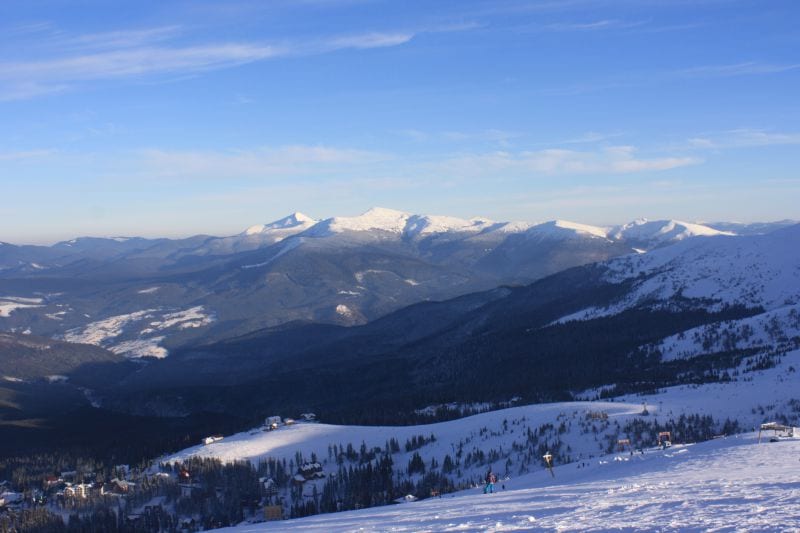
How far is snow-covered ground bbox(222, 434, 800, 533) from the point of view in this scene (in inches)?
1059

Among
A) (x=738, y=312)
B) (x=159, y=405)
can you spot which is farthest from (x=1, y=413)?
(x=738, y=312)

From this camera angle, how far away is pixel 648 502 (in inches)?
1217

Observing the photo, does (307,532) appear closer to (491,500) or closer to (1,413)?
(491,500)

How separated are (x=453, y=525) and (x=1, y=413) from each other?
166 metres

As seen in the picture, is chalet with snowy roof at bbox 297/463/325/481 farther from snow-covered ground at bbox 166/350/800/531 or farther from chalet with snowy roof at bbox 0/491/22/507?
chalet with snowy roof at bbox 0/491/22/507

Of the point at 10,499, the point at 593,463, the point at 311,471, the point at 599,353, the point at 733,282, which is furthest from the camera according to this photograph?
the point at 733,282

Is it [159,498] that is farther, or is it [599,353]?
[599,353]

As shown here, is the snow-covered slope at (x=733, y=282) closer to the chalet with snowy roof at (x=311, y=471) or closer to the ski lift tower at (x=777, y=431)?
the ski lift tower at (x=777, y=431)

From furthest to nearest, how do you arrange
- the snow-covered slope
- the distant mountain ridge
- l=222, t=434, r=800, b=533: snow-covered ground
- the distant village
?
1. the snow-covered slope
2. the distant mountain ridge
3. the distant village
4. l=222, t=434, r=800, b=533: snow-covered ground

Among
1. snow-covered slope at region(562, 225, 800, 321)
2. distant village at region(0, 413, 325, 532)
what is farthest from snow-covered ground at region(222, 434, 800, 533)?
snow-covered slope at region(562, 225, 800, 321)

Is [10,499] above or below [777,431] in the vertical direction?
below

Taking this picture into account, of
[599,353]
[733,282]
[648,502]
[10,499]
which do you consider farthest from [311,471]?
[733,282]

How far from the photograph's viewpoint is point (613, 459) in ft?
175

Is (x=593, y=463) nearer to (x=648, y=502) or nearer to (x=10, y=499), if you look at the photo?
(x=648, y=502)
